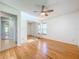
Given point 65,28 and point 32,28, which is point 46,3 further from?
point 32,28

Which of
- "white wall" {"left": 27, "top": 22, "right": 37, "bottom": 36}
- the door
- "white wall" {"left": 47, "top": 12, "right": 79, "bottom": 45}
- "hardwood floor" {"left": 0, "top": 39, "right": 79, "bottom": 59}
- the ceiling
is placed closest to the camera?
"hardwood floor" {"left": 0, "top": 39, "right": 79, "bottom": 59}

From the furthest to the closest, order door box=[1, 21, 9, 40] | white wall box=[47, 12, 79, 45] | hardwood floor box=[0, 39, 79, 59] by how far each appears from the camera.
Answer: white wall box=[47, 12, 79, 45] < door box=[1, 21, 9, 40] < hardwood floor box=[0, 39, 79, 59]

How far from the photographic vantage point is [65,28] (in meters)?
6.45

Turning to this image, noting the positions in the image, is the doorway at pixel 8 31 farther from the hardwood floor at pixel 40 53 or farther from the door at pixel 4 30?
the hardwood floor at pixel 40 53

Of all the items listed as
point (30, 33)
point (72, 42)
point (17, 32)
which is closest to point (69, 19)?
point (72, 42)

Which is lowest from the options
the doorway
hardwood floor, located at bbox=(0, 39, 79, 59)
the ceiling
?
hardwood floor, located at bbox=(0, 39, 79, 59)

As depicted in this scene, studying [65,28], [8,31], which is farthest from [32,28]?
[8,31]

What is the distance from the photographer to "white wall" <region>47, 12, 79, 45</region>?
5.53 m

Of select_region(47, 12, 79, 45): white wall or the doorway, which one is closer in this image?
the doorway

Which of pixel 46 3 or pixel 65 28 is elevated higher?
pixel 46 3

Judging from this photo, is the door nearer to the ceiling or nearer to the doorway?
the doorway

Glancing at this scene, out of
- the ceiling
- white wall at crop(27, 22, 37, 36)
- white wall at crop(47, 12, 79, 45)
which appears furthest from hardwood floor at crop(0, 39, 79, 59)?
white wall at crop(27, 22, 37, 36)

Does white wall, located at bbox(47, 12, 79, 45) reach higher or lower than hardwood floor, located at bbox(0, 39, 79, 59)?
higher

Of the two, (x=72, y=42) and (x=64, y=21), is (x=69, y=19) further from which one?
(x=72, y=42)
